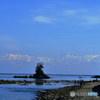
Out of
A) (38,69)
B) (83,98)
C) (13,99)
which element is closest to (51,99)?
(83,98)

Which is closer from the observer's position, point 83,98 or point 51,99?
point 83,98

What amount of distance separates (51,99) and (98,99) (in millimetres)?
8512

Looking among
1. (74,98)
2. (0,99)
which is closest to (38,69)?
(0,99)

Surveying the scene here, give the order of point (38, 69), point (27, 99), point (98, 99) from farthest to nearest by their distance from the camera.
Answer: point (38, 69) < point (27, 99) < point (98, 99)

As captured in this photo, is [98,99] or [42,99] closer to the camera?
[98,99]

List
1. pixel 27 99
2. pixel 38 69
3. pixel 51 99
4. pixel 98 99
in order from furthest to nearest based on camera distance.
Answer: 1. pixel 38 69
2. pixel 27 99
3. pixel 51 99
4. pixel 98 99

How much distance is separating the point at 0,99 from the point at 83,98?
17989 mm

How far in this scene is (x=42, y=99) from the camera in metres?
44.1

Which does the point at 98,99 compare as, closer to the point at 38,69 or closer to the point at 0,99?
the point at 0,99

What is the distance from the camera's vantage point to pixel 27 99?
157 feet

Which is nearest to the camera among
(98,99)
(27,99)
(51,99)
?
(98,99)

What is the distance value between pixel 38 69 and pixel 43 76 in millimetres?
6500

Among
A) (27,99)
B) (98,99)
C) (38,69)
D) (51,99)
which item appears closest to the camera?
(98,99)

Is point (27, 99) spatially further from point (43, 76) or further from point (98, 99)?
point (43, 76)
